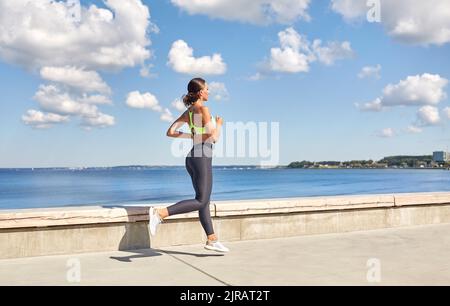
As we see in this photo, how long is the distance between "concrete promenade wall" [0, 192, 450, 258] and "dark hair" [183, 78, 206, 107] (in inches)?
62.1

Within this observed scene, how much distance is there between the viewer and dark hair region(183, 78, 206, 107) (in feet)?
18.2

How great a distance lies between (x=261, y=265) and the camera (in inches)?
201

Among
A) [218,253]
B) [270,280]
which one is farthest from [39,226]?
[270,280]

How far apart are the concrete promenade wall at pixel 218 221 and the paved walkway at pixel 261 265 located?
0.19 metres

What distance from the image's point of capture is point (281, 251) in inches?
235

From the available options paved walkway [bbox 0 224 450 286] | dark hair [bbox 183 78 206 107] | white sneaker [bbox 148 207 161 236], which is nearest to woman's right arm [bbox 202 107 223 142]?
dark hair [bbox 183 78 206 107]

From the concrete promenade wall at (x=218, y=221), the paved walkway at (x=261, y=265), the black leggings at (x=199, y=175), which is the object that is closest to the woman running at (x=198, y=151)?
the black leggings at (x=199, y=175)

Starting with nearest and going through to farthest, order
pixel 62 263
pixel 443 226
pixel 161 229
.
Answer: pixel 62 263
pixel 161 229
pixel 443 226

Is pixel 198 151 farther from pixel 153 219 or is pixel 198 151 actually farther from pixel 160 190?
pixel 160 190

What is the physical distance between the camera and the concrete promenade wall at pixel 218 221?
5629mm

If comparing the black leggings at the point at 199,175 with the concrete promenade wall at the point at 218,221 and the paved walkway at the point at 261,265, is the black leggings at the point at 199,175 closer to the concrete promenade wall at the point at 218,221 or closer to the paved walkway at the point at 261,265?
the paved walkway at the point at 261,265
